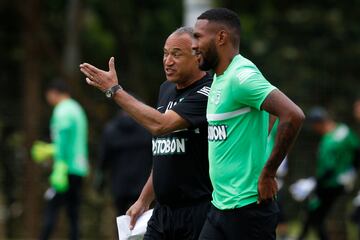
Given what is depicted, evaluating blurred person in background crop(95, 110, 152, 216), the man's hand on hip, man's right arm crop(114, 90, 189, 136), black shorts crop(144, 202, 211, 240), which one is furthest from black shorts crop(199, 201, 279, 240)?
blurred person in background crop(95, 110, 152, 216)

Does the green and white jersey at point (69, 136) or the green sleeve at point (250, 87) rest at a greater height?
the green sleeve at point (250, 87)

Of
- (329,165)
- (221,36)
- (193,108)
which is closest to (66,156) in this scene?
(329,165)

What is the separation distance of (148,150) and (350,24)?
965 cm

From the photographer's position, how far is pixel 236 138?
6309mm

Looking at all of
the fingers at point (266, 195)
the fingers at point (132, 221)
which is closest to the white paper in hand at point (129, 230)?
the fingers at point (132, 221)

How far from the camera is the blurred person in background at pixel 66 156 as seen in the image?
1330 centimetres

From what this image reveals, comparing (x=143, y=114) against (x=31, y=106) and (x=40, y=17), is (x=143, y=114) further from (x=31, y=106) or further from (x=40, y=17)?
(x=40, y=17)

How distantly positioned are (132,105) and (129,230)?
112 cm

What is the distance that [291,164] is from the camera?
19.5 m

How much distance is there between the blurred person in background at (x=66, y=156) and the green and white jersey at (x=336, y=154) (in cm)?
334

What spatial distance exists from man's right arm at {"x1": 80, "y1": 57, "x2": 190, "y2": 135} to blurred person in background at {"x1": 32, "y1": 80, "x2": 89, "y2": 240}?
21.7 ft

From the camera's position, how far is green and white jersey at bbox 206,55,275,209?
6273mm

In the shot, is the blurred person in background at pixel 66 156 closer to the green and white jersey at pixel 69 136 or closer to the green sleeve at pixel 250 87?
the green and white jersey at pixel 69 136

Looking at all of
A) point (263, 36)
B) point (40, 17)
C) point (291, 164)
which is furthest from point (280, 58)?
point (40, 17)
